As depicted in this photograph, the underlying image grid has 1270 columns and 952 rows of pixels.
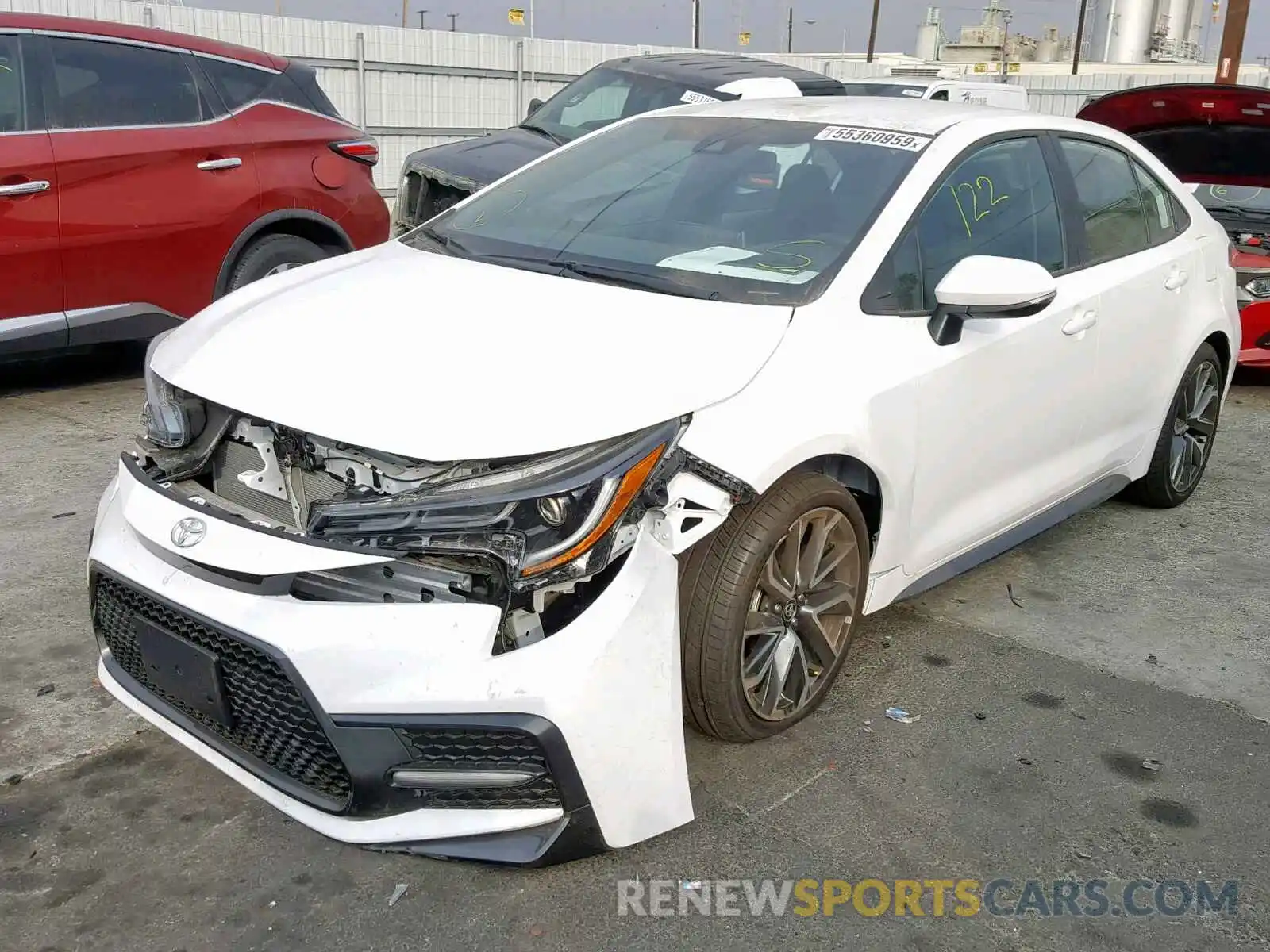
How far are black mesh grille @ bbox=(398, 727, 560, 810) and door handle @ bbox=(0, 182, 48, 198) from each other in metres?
4.23

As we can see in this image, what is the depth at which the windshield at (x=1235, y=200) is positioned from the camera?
7.48m

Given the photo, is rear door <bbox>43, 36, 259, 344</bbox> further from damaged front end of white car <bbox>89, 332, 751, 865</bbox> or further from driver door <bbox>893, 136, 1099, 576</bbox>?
driver door <bbox>893, 136, 1099, 576</bbox>

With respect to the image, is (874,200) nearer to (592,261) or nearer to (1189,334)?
(592,261)

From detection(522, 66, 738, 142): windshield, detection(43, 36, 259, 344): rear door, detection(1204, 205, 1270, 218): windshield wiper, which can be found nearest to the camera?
detection(43, 36, 259, 344): rear door

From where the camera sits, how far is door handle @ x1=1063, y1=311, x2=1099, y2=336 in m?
3.79

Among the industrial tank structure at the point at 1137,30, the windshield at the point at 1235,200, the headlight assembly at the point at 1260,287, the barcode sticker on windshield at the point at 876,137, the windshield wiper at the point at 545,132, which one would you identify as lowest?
the headlight assembly at the point at 1260,287

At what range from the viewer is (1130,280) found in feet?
13.7

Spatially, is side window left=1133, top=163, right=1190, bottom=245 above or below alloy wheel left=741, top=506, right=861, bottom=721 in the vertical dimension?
above

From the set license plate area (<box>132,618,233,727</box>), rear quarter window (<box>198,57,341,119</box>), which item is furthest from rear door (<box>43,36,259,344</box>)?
license plate area (<box>132,618,233,727</box>)

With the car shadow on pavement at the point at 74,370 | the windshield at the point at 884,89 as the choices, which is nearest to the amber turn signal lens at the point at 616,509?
the car shadow on pavement at the point at 74,370

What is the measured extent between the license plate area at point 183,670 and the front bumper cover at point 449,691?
0.05 meters

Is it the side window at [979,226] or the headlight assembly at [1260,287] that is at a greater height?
the side window at [979,226]

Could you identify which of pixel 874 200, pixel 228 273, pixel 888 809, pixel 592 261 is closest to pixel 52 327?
pixel 228 273

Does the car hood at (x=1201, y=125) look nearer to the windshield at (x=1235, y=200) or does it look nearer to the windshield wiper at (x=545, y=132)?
the windshield at (x=1235, y=200)
